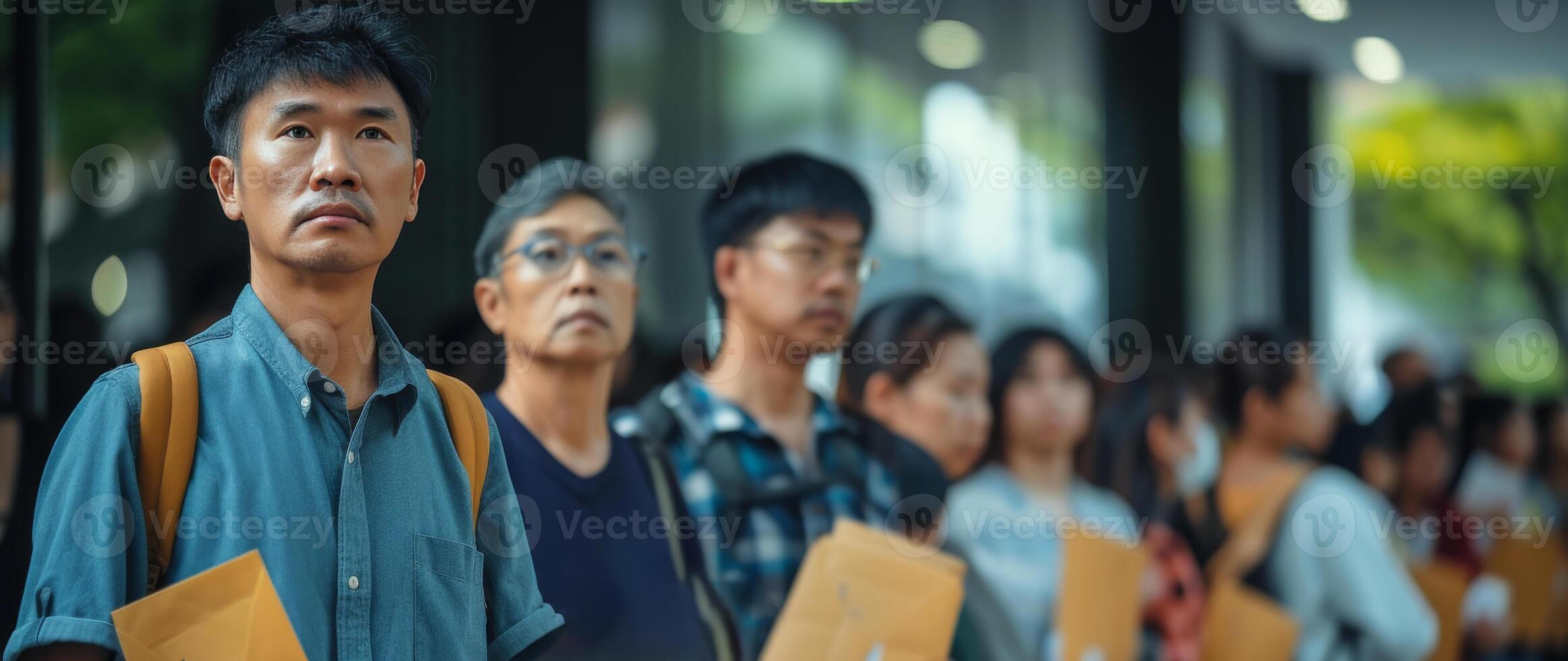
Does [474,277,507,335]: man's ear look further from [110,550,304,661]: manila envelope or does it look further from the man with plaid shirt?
[110,550,304,661]: manila envelope

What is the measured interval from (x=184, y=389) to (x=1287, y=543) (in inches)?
139

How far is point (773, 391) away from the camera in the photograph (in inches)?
128

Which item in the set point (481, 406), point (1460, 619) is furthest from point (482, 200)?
point (1460, 619)

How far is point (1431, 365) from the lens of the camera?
5.57m

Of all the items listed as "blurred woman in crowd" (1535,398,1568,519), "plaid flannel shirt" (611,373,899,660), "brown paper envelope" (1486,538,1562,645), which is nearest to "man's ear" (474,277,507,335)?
"plaid flannel shirt" (611,373,899,660)

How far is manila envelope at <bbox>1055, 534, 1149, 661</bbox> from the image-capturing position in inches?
145

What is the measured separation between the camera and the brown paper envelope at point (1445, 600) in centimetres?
485

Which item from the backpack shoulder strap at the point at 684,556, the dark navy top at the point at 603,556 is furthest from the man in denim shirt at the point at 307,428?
the backpack shoulder strap at the point at 684,556
